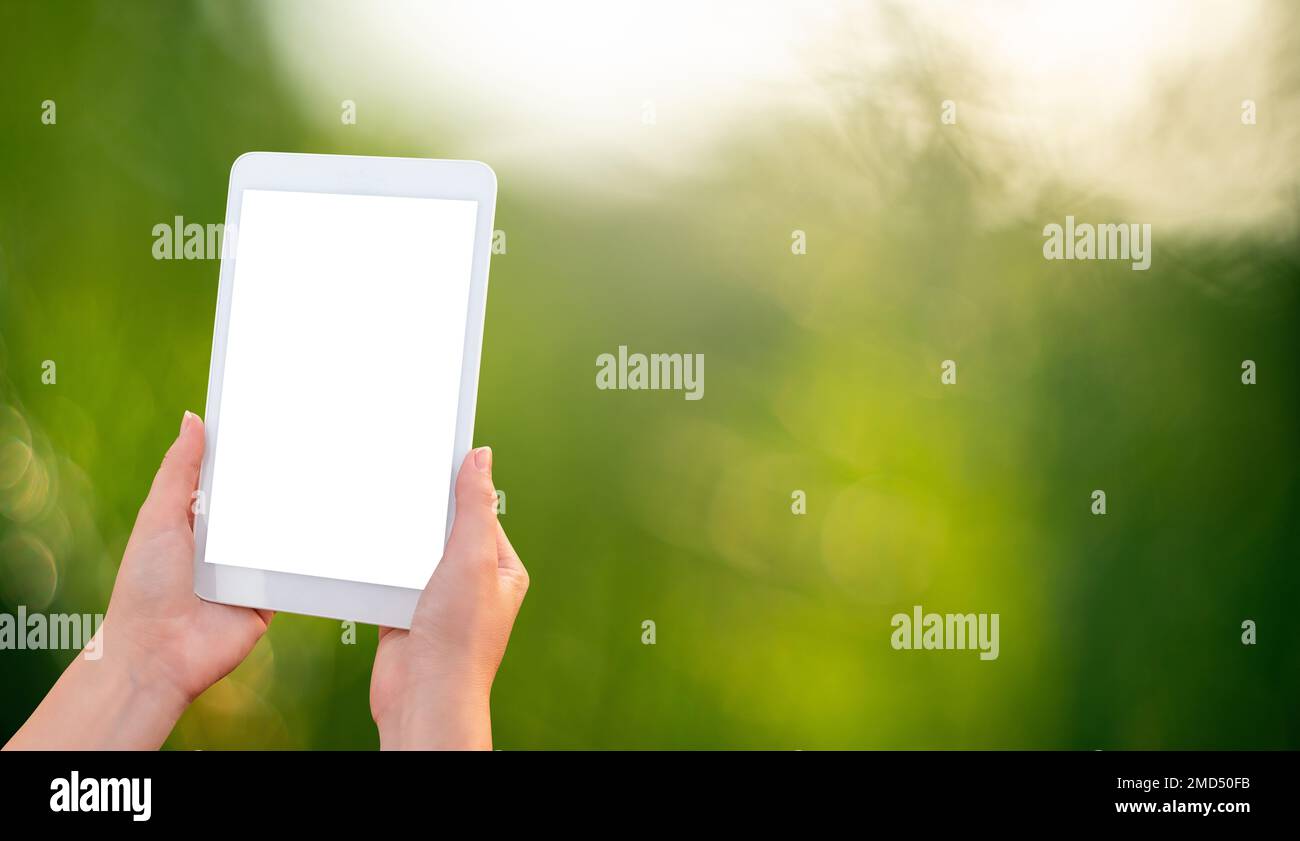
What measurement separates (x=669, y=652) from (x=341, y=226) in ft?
2.67

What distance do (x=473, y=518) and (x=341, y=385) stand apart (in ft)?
0.65

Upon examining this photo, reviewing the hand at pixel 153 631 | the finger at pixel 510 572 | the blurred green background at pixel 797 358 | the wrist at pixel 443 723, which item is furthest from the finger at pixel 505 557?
the blurred green background at pixel 797 358

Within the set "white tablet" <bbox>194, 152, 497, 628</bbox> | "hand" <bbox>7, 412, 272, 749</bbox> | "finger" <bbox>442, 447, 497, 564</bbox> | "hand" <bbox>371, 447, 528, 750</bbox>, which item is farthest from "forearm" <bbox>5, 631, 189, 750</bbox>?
"finger" <bbox>442, 447, 497, 564</bbox>

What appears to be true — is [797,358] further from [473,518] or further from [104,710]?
[104,710]

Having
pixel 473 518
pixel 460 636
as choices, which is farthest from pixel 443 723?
pixel 473 518

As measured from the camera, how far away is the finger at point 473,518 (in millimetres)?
744

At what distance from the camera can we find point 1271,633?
1250 mm

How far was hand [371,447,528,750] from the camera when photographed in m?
0.75

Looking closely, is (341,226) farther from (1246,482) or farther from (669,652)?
(1246,482)

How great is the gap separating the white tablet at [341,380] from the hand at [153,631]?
2 centimetres

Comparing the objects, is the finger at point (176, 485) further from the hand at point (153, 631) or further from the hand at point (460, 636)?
the hand at point (460, 636)

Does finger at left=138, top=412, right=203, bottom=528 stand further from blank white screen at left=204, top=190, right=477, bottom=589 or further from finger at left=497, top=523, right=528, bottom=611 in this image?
finger at left=497, top=523, right=528, bottom=611

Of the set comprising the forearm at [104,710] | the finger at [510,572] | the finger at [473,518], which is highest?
the finger at [473,518]
